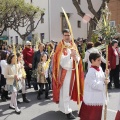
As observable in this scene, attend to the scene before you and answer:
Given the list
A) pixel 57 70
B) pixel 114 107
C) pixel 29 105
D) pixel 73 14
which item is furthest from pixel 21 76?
pixel 73 14

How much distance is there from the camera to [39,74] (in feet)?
27.0

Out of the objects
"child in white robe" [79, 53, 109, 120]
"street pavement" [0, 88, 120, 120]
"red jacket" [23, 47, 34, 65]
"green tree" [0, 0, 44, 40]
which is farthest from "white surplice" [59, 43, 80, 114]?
"green tree" [0, 0, 44, 40]

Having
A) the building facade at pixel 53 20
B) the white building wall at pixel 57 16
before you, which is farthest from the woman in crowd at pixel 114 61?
the white building wall at pixel 57 16

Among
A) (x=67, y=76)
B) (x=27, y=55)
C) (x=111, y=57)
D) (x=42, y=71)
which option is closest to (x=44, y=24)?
(x=27, y=55)

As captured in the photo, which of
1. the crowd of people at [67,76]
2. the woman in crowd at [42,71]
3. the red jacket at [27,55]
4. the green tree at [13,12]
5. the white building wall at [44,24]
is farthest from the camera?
the white building wall at [44,24]

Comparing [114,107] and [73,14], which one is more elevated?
[73,14]

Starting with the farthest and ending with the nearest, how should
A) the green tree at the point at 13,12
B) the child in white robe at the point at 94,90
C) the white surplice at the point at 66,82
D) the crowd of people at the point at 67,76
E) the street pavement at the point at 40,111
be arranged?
the green tree at the point at 13,12
the street pavement at the point at 40,111
the white surplice at the point at 66,82
the crowd of people at the point at 67,76
the child in white robe at the point at 94,90

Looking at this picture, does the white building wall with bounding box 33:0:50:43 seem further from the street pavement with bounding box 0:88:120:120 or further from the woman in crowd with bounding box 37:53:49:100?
the street pavement with bounding box 0:88:120:120

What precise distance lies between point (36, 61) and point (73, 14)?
26982mm

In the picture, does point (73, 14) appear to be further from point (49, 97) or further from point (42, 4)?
point (49, 97)

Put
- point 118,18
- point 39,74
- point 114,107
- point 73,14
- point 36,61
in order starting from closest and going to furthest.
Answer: point 114,107 < point 39,74 < point 36,61 < point 118,18 < point 73,14

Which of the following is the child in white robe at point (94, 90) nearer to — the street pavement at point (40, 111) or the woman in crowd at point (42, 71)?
the street pavement at point (40, 111)

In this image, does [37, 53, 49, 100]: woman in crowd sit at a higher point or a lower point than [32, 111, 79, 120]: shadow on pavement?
higher

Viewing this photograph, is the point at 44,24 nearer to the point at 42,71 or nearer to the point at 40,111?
the point at 42,71
